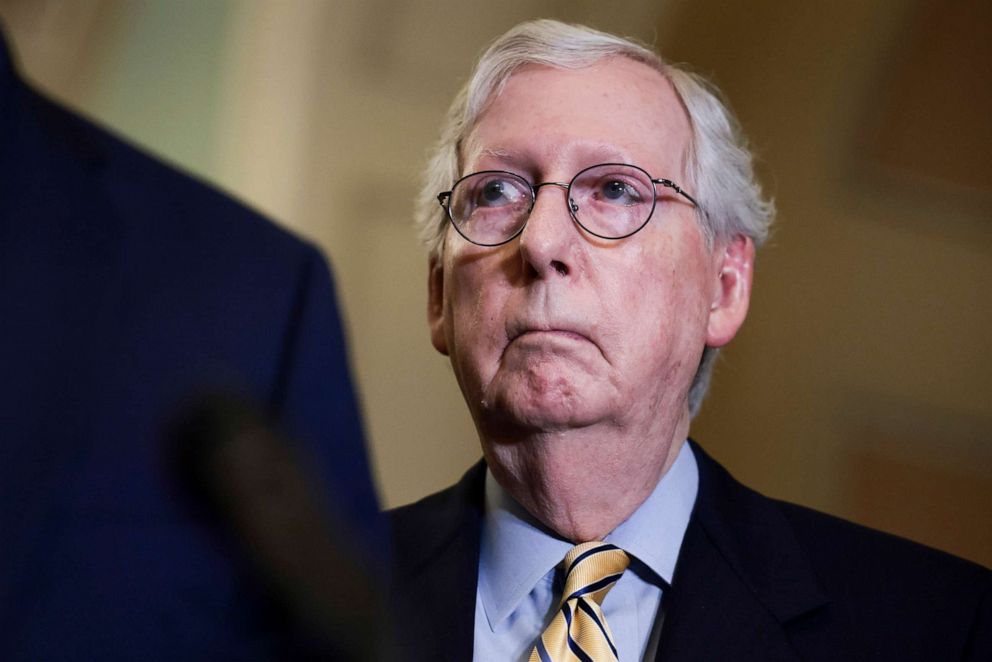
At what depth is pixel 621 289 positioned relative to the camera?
1.22 m

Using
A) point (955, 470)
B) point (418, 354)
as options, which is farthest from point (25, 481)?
point (955, 470)

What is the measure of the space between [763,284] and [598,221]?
105cm

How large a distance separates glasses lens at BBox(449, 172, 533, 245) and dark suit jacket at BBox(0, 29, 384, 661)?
761mm

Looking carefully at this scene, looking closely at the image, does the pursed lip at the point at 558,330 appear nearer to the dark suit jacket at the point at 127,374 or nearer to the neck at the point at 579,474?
the neck at the point at 579,474

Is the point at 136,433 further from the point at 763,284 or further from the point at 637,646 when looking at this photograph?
the point at 763,284

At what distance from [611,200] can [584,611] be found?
423mm

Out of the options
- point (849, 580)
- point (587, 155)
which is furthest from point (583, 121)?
point (849, 580)

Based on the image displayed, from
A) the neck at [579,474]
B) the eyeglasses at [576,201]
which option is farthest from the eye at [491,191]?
the neck at [579,474]

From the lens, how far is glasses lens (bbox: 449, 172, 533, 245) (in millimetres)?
1258

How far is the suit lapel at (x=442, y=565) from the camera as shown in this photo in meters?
1.18

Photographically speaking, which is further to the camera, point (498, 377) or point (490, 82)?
point (490, 82)

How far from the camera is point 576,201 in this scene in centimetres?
122

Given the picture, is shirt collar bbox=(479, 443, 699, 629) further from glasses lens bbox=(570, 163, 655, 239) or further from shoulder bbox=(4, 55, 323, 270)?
shoulder bbox=(4, 55, 323, 270)

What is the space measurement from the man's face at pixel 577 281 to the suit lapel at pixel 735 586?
14 centimetres
